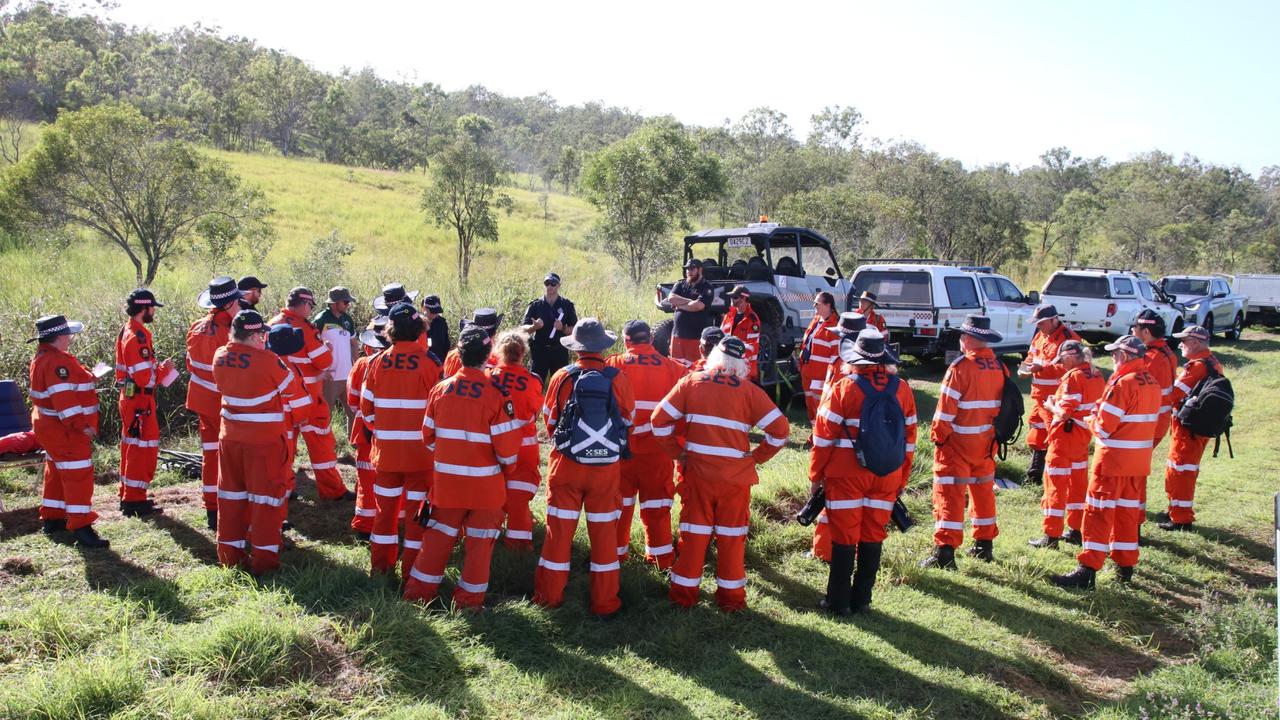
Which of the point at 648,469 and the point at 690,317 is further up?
the point at 690,317

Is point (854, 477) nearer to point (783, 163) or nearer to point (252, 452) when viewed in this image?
point (252, 452)

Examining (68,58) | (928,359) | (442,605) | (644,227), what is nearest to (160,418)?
(442,605)

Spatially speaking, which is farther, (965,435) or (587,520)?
(965,435)

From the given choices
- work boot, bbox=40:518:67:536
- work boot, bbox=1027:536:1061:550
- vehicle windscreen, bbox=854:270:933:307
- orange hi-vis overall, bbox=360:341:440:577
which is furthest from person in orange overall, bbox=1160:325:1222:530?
work boot, bbox=40:518:67:536

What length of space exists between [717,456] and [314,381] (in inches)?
148

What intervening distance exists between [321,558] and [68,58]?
44.3 metres

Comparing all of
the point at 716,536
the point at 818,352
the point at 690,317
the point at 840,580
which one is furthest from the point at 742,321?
the point at 716,536

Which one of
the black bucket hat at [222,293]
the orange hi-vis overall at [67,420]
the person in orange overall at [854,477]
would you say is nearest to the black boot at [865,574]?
the person in orange overall at [854,477]

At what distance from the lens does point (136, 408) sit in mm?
6199

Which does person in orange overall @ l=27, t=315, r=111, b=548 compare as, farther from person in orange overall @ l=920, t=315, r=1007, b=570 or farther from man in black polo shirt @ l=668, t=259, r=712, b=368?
person in orange overall @ l=920, t=315, r=1007, b=570

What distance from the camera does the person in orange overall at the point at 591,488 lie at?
480 centimetres

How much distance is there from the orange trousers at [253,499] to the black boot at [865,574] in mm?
3813

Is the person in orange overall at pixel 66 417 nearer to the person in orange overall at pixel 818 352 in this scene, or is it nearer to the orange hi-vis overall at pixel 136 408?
the orange hi-vis overall at pixel 136 408

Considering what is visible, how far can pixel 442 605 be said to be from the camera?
15.9 feet
